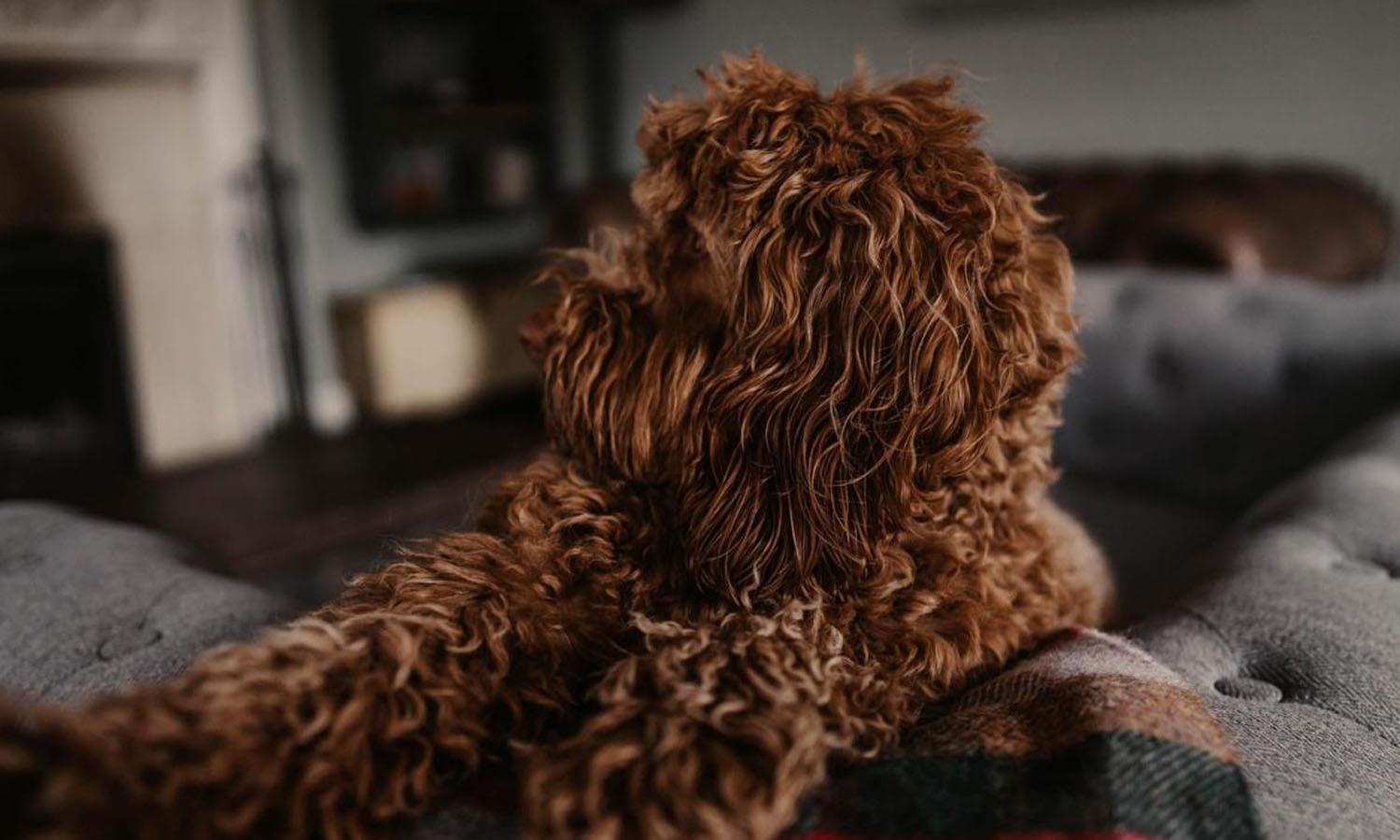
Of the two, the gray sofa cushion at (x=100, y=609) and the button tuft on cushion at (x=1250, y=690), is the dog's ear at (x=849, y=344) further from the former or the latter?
the gray sofa cushion at (x=100, y=609)

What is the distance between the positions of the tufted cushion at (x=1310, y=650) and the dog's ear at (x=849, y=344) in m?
0.28

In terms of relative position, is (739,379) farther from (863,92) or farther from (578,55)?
(578,55)

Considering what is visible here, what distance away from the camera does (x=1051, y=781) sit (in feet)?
1.87

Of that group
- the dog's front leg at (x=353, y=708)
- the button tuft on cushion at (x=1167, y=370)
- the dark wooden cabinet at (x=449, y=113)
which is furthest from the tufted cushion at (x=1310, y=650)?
the dark wooden cabinet at (x=449, y=113)

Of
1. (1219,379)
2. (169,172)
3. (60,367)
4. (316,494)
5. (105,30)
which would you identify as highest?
(105,30)

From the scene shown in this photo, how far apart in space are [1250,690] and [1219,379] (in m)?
1.41

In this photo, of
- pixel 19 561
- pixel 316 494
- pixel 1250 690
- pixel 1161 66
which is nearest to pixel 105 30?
pixel 316 494

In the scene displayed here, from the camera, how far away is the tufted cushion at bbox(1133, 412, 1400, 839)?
0.63m

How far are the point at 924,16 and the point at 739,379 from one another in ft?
12.7

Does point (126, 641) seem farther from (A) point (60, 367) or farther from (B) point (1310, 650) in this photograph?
(A) point (60, 367)

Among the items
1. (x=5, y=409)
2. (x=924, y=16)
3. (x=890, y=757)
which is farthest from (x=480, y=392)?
→ (x=890, y=757)

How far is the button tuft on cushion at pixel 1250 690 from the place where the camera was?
0.79 meters

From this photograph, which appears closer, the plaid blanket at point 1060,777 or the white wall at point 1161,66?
the plaid blanket at point 1060,777

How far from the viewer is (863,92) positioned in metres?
0.87
